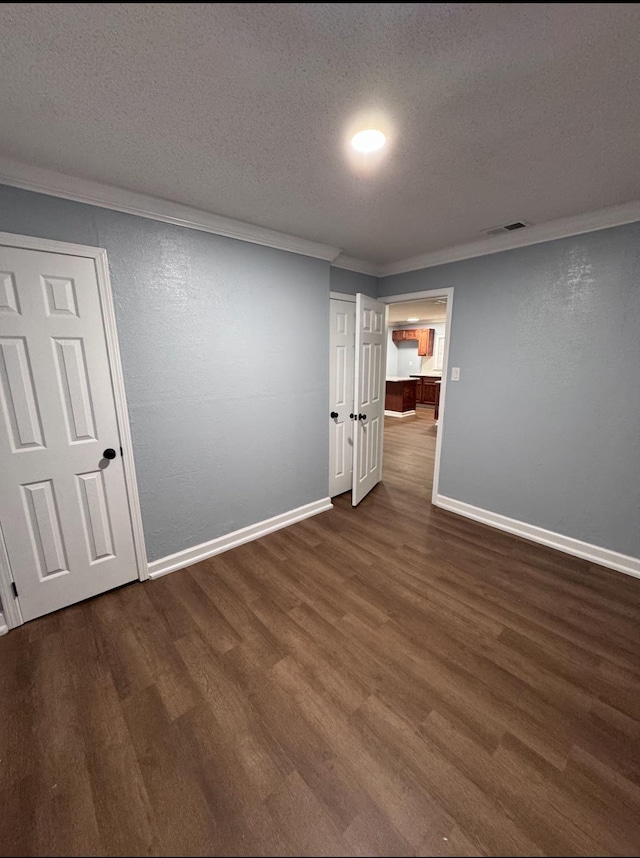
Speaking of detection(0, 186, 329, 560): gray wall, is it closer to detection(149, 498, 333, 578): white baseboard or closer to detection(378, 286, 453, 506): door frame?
detection(149, 498, 333, 578): white baseboard

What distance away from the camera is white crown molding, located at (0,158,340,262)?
63.2 inches

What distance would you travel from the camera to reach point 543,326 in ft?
8.30

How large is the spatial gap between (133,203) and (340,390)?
7.04 ft

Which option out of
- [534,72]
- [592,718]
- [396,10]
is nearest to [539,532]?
[592,718]

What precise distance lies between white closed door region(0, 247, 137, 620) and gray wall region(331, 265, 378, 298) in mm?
2015

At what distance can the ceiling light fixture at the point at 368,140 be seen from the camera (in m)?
1.36

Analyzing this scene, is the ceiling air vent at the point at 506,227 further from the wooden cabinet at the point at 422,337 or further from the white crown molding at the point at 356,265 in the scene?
the wooden cabinet at the point at 422,337

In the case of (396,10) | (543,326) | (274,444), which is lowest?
(274,444)

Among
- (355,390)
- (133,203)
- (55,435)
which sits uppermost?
(133,203)

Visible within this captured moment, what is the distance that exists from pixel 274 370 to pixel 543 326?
6.95 feet

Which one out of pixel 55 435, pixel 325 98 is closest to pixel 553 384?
pixel 325 98

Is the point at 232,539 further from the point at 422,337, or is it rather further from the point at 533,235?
the point at 422,337

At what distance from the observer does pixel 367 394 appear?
3.33 m

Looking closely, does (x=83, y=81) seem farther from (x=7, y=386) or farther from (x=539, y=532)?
(x=539, y=532)
